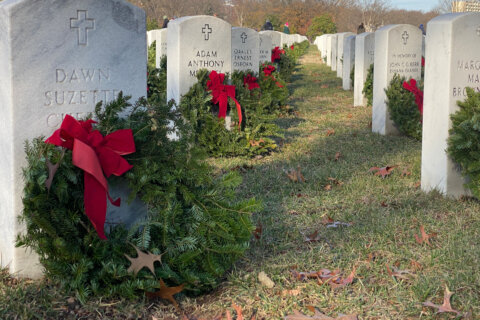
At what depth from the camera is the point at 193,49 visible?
6.81 metres

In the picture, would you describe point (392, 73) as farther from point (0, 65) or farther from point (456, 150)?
point (0, 65)

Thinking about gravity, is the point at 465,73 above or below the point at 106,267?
above

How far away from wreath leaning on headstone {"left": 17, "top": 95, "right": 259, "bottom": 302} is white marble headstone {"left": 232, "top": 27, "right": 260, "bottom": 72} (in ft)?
18.8

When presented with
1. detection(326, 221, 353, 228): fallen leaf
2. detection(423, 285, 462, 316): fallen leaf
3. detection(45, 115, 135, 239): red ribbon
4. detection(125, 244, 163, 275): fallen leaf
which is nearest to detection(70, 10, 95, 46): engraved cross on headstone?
detection(45, 115, 135, 239): red ribbon

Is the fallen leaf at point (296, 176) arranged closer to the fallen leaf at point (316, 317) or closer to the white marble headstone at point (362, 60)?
the fallen leaf at point (316, 317)

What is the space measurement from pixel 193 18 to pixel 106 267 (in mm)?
4481

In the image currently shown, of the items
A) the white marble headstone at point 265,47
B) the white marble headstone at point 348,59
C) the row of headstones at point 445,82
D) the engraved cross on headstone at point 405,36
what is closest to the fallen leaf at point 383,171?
the row of headstones at point 445,82

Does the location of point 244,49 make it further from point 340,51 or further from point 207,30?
point 340,51

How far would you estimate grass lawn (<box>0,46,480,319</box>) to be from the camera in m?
2.90

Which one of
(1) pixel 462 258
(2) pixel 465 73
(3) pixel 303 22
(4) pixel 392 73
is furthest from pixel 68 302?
(3) pixel 303 22

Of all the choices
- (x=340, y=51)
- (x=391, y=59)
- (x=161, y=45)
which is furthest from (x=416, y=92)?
(x=340, y=51)

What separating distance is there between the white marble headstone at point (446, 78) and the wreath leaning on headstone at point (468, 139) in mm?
99

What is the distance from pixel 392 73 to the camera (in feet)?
27.8

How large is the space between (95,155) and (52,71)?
589 mm
